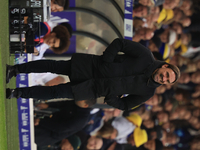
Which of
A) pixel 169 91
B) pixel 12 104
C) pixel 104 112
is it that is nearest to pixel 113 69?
pixel 12 104

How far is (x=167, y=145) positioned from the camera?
6.97m

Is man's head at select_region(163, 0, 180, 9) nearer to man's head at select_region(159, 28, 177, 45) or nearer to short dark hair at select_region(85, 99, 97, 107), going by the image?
man's head at select_region(159, 28, 177, 45)

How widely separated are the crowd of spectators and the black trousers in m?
1.37

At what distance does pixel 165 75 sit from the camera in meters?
2.61

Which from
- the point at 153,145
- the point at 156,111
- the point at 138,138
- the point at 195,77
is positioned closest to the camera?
the point at 138,138

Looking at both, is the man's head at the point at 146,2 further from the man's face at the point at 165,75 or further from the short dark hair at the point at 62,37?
the man's face at the point at 165,75

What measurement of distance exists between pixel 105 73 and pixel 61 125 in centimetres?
187

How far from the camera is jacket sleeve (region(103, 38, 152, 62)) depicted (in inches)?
106

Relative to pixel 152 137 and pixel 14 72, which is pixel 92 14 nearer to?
pixel 14 72

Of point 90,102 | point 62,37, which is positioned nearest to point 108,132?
point 90,102

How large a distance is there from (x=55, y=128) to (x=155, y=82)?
2.27 metres

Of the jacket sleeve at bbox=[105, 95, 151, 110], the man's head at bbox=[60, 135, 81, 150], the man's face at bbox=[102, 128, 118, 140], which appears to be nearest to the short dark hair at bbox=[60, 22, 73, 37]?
the jacket sleeve at bbox=[105, 95, 151, 110]

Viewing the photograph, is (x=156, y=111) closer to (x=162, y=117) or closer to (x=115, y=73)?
(x=162, y=117)

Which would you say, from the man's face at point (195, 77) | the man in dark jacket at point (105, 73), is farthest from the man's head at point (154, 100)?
the man in dark jacket at point (105, 73)
